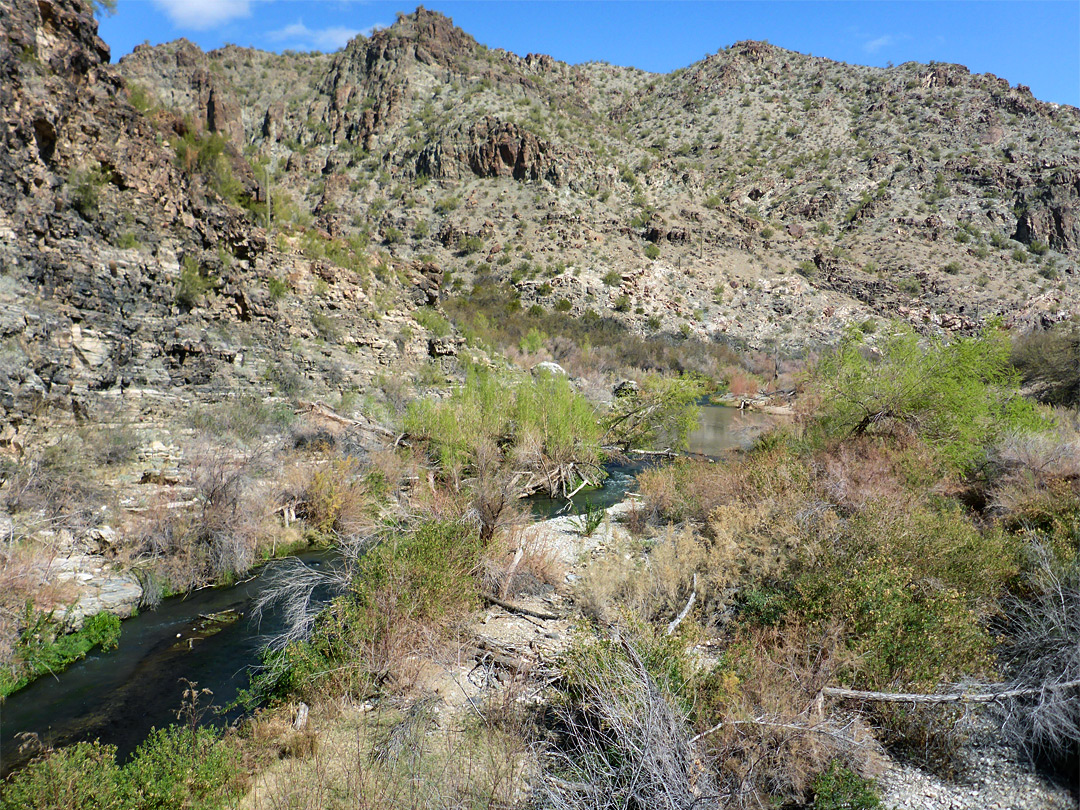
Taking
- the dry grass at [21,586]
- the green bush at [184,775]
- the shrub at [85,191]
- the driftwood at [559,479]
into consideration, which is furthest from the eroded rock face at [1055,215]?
the dry grass at [21,586]

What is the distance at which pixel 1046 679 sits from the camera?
449 cm

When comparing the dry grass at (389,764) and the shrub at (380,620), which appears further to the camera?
the shrub at (380,620)

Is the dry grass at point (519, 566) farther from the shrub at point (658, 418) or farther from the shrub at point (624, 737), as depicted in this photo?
the shrub at point (658, 418)

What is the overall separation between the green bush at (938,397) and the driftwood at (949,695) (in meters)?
6.18

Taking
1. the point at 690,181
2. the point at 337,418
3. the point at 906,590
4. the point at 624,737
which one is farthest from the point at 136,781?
the point at 690,181

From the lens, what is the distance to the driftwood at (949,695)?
4352mm

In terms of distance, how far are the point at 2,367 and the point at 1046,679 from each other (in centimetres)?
1493

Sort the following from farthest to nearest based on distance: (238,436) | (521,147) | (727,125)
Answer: (727,125) < (521,147) < (238,436)

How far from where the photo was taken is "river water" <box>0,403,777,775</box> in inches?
208

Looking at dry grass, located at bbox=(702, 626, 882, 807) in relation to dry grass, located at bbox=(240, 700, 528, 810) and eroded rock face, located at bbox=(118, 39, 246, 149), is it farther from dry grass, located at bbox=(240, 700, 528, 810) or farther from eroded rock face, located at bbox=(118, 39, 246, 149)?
eroded rock face, located at bbox=(118, 39, 246, 149)

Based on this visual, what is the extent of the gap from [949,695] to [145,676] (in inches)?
320

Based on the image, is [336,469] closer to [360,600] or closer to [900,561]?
[360,600]

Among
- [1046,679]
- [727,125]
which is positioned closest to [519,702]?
[1046,679]

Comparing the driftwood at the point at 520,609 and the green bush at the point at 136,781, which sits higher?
the green bush at the point at 136,781
